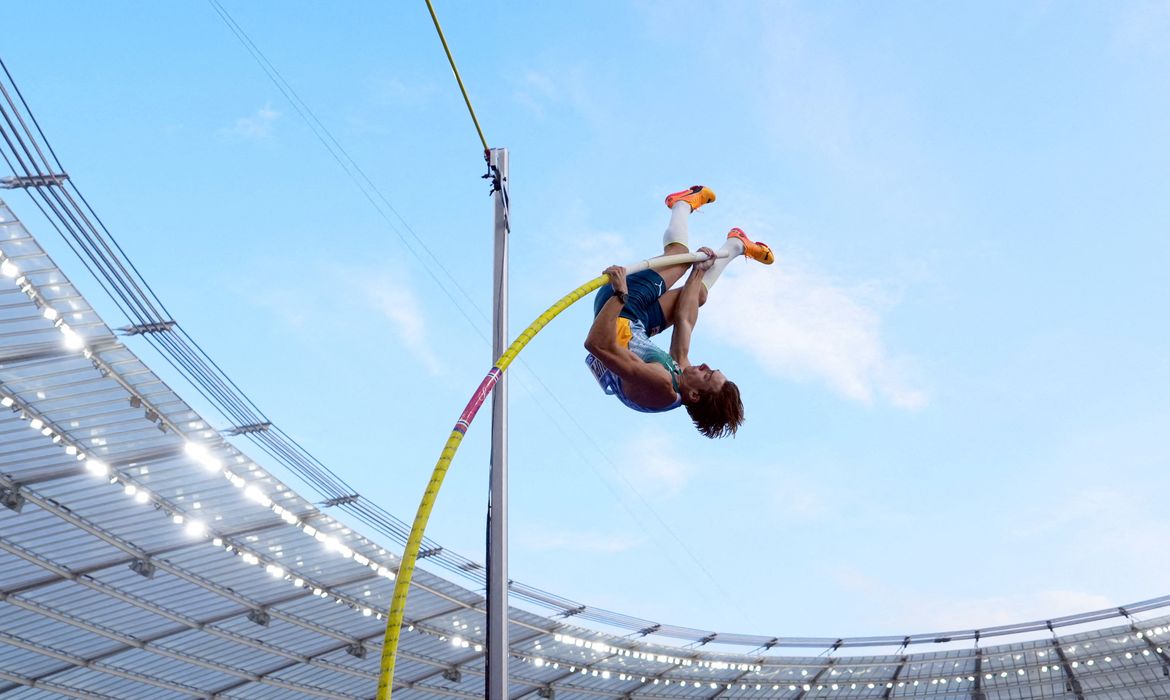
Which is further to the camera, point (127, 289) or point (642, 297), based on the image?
point (127, 289)

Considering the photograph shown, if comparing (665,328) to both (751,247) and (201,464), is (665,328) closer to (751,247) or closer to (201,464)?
(751,247)

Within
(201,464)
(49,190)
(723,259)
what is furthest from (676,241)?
(201,464)

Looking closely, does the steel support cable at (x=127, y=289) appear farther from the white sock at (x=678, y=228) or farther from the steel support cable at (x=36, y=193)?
the white sock at (x=678, y=228)

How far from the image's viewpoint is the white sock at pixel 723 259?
24.9 feet

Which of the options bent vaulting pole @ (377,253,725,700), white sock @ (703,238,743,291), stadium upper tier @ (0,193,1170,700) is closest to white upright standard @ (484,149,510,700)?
bent vaulting pole @ (377,253,725,700)

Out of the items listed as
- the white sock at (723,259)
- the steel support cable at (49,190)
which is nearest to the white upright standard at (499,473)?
the white sock at (723,259)

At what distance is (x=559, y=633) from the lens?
2883 centimetres

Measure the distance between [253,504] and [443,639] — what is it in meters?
9.02

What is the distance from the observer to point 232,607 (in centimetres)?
2356

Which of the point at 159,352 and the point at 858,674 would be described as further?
the point at 858,674

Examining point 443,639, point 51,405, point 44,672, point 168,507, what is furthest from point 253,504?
point 443,639

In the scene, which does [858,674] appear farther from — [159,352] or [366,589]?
[159,352]

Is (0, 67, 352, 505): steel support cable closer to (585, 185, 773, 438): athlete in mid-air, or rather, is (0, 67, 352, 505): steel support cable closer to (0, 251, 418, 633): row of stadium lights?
(0, 251, 418, 633): row of stadium lights

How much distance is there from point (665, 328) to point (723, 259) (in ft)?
2.07
